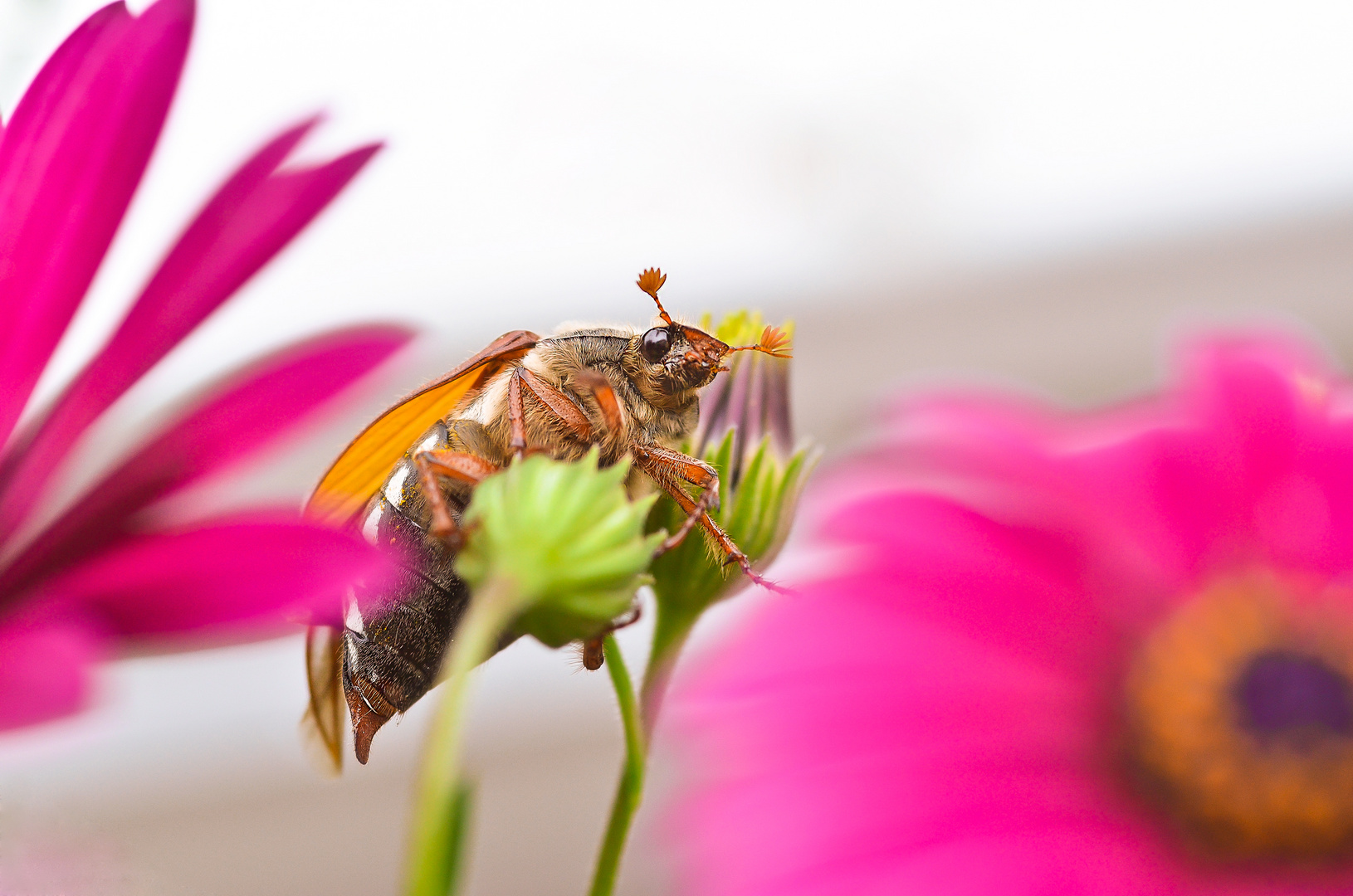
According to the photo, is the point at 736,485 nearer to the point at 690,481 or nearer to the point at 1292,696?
the point at 690,481

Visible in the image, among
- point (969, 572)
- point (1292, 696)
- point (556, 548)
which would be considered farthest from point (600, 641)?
point (1292, 696)

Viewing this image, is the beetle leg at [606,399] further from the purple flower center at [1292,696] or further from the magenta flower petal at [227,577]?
the purple flower center at [1292,696]

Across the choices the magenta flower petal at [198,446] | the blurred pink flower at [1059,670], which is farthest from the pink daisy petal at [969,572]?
the magenta flower petal at [198,446]

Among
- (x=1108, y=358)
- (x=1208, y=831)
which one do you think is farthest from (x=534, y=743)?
(x=1208, y=831)

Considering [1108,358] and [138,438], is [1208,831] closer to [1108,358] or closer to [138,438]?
[138,438]

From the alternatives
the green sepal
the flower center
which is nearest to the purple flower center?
the flower center

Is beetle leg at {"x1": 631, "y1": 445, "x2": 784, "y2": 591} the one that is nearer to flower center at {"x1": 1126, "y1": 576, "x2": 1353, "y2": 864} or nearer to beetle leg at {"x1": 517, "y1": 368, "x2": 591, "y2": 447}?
beetle leg at {"x1": 517, "y1": 368, "x2": 591, "y2": 447}
